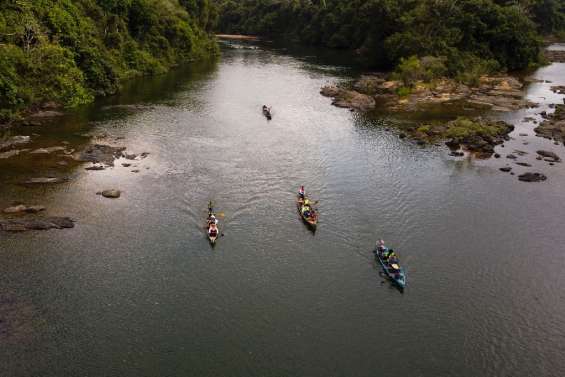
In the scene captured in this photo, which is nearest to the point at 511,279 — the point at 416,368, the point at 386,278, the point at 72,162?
the point at 386,278

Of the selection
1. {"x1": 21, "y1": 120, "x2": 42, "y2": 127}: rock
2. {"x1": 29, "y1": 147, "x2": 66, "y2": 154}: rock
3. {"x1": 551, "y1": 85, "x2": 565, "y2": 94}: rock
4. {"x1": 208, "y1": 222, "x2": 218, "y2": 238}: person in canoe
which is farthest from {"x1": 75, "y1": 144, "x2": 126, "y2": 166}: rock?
{"x1": 551, "y1": 85, "x2": 565, "y2": 94}: rock

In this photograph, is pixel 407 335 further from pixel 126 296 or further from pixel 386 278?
pixel 126 296

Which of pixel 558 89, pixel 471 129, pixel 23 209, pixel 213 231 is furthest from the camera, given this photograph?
pixel 558 89

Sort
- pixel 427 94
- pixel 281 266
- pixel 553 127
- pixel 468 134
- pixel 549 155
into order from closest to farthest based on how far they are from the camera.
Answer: pixel 281 266
pixel 549 155
pixel 468 134
pixel 553 127
pixel 427 94

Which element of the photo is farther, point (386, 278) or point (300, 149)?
point (300, 149)

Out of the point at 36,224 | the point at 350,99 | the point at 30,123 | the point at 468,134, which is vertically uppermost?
the point at 350,99

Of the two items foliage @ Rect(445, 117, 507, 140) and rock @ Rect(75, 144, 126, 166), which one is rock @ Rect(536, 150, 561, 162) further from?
rock @ Rect(75, 144, 126, 166)

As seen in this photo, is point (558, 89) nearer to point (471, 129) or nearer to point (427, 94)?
point (427, 94)

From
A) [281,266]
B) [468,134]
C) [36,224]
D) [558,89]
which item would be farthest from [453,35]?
[36,224]
